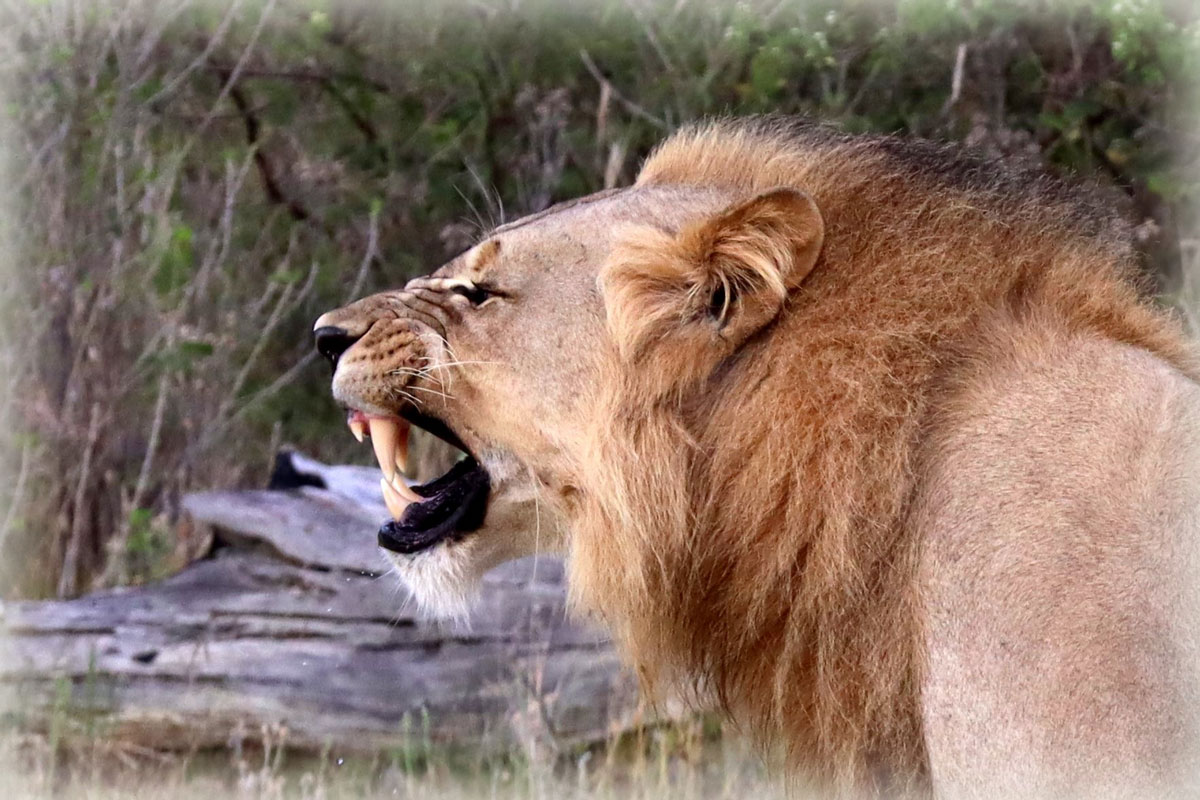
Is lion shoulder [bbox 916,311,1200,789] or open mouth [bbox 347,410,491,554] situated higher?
lion shoulder [bbox 916,311,1200,789]

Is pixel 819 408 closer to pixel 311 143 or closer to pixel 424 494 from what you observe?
pixel 424 494

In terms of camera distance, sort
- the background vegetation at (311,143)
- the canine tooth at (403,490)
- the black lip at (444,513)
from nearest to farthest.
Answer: the black lip at (444,513) → the canine tooth at (403,490) → the background vegetation at (311,143)

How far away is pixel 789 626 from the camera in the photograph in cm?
263

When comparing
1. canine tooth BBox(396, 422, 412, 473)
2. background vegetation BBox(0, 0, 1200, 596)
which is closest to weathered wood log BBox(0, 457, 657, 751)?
background vegetation BBox(0, 0, 1200, 596)

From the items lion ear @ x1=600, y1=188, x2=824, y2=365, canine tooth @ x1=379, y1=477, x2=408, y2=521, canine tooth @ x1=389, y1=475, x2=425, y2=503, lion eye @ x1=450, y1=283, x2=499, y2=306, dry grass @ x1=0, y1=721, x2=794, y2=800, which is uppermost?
lion ear @ x1=600, y1=188, x2=824, y2=365

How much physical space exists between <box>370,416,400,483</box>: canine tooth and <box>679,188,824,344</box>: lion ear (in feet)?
2.39

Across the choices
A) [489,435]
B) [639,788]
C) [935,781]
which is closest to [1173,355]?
[935,781]

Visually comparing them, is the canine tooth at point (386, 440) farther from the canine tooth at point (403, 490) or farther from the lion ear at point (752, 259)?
the lion ear at point (752, 259)

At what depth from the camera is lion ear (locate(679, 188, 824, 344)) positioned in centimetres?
265

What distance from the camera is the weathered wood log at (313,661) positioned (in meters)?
4.47

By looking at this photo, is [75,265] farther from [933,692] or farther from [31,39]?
[933,692]

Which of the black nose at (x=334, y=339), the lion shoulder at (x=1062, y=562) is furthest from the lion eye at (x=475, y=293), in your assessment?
Result: the lion shoulder at (x=1062, y=562)

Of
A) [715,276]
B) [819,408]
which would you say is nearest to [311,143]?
[715,276]

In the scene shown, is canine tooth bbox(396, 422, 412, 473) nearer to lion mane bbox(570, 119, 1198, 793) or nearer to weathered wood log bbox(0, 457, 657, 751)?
lion mane bbox(570, 119, 1198, 793)
